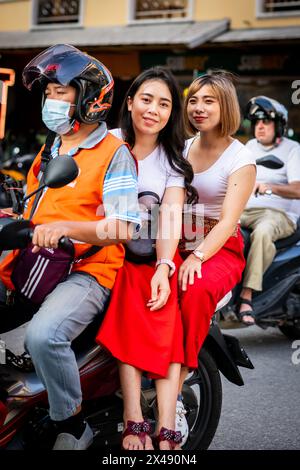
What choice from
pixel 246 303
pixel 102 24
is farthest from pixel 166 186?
pixel 102 24

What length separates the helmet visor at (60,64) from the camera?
9.51 ft

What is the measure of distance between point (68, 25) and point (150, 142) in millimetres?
16951

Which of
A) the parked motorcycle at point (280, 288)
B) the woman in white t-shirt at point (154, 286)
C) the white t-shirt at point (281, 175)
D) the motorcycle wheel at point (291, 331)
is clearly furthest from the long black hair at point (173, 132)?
the motorcycle wheel at point (291, 331)

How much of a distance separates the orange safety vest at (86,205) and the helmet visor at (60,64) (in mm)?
295

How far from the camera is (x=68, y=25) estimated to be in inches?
A: 769

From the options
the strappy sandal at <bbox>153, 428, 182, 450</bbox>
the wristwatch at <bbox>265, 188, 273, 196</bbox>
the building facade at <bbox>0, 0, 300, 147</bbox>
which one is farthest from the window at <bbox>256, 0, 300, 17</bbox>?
the strappy sandal at <bbox>153, 428, 182, 450</bbox>

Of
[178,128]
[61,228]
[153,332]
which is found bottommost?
[153,332]

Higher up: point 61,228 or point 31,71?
point 31,71

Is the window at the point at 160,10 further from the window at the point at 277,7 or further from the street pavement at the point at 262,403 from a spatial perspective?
the street pavement at the point at 262,403

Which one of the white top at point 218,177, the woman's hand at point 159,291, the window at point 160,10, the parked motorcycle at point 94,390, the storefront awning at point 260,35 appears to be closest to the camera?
the parked motorcycle at point 94,390

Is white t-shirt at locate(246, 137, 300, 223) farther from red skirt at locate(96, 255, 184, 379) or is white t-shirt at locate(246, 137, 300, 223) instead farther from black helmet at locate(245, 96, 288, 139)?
red skirt at locate(96, 255, 184, 379)
